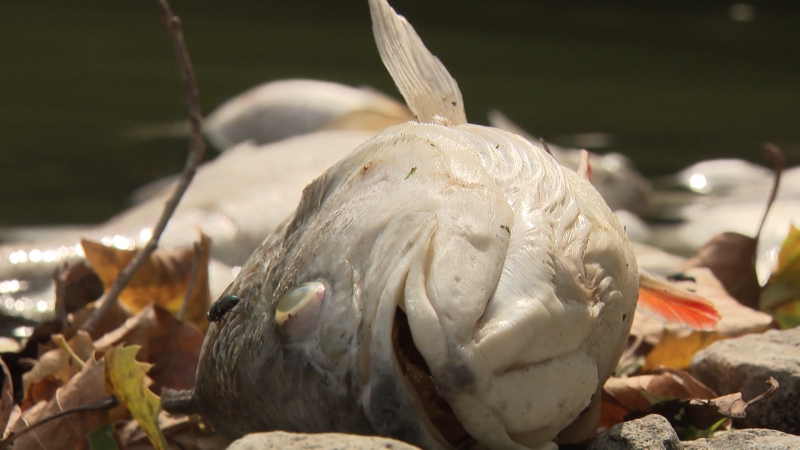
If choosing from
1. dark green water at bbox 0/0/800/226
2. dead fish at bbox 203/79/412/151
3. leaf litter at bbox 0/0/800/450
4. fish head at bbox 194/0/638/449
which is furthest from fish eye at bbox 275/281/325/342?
dead fish at bbox 203/79/412/151

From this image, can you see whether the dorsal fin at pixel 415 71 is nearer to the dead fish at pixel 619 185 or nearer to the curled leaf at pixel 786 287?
the curled leaf at pixel 786 287

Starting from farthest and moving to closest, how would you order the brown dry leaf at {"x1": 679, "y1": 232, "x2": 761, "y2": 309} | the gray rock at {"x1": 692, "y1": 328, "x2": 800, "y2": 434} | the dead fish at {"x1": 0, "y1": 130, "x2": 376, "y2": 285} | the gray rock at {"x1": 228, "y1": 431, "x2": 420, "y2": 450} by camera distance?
1. the dead fish at {"x1": 0, "y1": 130, "x2": 376, "y2": 285}
2. the brown dry leaf at {"x1": 679, "y1": 232, "x2": 761, "y2": 309}
3. the gray rock at {"x1": 692, "y1": 328, "x2": 800, "y2": 434}
4. the gray rock at {"x1": 228, "y1": 431, "x2": 420, "y2": 450}

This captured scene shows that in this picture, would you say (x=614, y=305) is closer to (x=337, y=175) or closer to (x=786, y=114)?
(x=337, y=175)

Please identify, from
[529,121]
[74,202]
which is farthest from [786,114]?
[74,202]

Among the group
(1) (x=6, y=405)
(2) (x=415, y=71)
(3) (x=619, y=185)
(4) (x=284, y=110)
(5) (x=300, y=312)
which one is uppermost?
(2) (x=415, y=71)

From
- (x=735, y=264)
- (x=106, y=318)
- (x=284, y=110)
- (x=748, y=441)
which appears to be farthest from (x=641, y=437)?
(x=284, y=110)

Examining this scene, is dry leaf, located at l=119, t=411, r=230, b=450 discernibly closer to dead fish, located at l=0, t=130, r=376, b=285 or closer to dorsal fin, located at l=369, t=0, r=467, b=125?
dorsal fin, located at l=369, t=0, r=467, b=125

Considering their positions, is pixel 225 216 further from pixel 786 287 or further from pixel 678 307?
pixel 678 307
